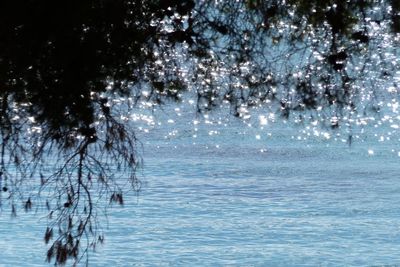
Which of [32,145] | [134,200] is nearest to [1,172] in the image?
[32,145]

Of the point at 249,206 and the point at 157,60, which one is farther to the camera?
the point at 249,206

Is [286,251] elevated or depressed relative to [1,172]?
depressed

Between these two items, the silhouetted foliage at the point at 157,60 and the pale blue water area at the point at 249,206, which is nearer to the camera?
the silhouetted foliage at the point at 157,60

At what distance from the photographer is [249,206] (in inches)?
637

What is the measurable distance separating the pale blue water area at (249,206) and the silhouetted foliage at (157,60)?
6.90 m

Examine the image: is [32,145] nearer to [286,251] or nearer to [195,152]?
[286,251]

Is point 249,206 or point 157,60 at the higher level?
point 157,60

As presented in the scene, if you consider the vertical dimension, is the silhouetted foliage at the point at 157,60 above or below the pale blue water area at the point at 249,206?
above

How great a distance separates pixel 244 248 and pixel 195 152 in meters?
7.85

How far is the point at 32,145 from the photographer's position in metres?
5.39

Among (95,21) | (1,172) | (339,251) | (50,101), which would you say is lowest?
(339,251)

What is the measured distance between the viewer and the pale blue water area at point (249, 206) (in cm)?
1270

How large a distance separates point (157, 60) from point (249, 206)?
36.2 feet

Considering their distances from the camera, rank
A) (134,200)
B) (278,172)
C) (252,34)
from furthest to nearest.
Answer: (278,172)
(134,200)
(252,34)
